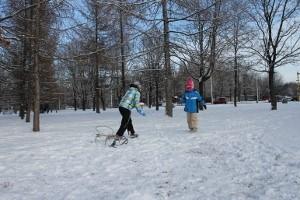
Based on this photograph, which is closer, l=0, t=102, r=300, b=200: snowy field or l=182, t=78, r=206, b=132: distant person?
l=0, t=102, r=300, b=200: snowy field

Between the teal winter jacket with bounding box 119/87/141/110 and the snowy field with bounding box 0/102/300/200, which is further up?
the teal winter jacket with bounding box 119/87/141/110

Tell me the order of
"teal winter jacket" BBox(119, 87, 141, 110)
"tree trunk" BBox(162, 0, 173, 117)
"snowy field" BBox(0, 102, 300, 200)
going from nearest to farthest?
"snowy field" BBox(0, 102, 300, 200)
"teal winter jacket" BBox(119, 87, 141, 110)
"tree trunk" BBox(162, 0, 173, 117)

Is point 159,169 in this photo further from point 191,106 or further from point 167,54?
point 167,54

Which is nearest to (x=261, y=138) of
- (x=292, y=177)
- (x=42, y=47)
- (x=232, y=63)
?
(x=292, y=177)

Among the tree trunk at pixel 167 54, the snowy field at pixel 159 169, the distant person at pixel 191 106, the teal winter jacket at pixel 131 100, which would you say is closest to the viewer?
the snowy field at pixel 159 169

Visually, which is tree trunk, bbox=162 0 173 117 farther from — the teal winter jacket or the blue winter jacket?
the teal winter jacket

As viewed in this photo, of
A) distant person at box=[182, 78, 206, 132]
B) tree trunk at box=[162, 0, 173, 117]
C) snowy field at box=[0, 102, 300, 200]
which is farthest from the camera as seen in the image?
tree trunk at box=[162, 0, 173, 117]

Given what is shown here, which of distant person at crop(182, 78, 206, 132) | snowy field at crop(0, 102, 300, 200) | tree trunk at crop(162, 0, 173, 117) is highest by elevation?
tree trunk at crop(162, 0, 173, 117)

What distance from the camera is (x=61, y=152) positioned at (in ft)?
35.1

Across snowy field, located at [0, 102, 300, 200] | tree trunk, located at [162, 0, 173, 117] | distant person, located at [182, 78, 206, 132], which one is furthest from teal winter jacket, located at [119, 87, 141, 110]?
tree trunk, located at [162, 0, 173, 117]

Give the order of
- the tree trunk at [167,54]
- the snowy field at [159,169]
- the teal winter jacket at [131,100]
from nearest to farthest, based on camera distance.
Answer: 1. the snowy field at [159,169]
2. the teal winter jacket at [131,100]
3. the tree trunk at [167,54]

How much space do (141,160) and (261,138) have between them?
156 inches

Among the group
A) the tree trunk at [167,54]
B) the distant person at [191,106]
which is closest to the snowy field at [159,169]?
the distant person at [191,106]

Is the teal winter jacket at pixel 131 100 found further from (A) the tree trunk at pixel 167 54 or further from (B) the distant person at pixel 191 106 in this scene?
(A) the tree trunk at pixel 167 54
